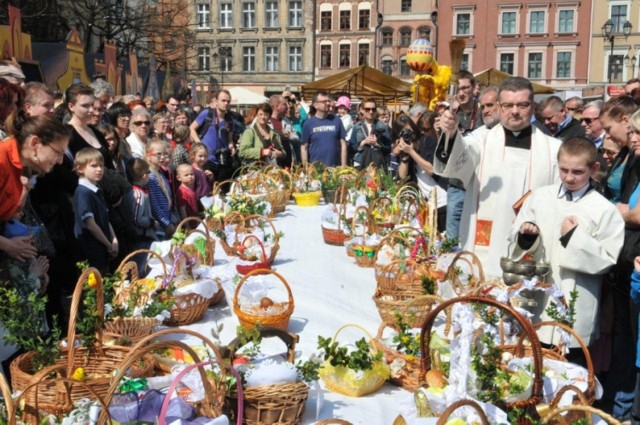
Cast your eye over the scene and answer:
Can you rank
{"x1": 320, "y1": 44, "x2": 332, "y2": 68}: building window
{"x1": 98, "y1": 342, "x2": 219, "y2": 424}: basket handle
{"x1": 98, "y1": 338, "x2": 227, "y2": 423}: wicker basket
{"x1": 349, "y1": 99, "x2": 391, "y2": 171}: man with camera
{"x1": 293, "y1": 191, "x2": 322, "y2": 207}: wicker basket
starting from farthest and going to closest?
{"x1": 320, "y1": 44, "x2": 332, "y2": 68}: building window, {"x1": 349, "y1": 99, "x2": 391, "y2": 171}: man with camera, {"x1": 293, "y1": 191, "x2": 322, "y2": 207}: wicker basket, {"x1": 98, "y1": 338, "x2": 227, "y2": 423}: wicker basket, {"x1": 98, "y1": 342, "x2": 219, "y2": 424}: basket handle

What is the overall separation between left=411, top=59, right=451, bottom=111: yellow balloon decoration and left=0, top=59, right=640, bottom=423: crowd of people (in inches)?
85.4

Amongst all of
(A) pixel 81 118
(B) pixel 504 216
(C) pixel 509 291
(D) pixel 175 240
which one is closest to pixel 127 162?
(A) pixel 81 118

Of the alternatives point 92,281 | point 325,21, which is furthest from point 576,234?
point 325,21

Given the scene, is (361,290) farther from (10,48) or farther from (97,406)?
(10,48)

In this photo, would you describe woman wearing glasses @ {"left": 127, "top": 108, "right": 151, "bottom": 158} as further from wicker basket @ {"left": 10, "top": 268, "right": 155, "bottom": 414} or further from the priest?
wicker basket @ {"left": 10, "top": 268, "right": 155, "bottom": 414}

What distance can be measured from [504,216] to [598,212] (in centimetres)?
93

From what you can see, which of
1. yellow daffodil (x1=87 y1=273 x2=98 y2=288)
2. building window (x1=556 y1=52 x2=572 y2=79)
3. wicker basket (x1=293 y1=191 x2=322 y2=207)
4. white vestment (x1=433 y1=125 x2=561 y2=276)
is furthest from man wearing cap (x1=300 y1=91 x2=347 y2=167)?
building window (x1=556 y1=52 x2=572 y2=79)

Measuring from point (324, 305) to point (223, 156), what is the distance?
16.3ft

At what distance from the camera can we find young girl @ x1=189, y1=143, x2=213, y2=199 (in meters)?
6.60

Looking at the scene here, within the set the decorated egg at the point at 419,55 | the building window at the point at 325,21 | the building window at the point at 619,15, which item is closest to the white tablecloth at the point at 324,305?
the decorated egg at the point at 419,55

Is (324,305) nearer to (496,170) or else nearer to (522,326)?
(496,170)

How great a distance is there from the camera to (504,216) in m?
3.94

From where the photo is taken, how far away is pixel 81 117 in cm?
471

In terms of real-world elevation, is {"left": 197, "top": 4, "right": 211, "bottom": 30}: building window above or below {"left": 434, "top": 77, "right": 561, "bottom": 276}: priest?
above
